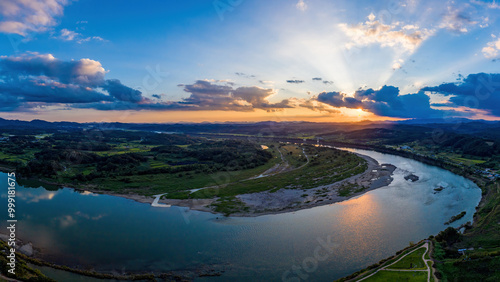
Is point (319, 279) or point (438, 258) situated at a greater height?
point (438, 258)

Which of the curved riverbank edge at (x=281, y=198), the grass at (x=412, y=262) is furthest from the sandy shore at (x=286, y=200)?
the grass at (x=412, y=262)

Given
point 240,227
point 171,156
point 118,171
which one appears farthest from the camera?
point 171,156

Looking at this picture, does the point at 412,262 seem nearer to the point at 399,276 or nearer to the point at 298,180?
the point at 399,276

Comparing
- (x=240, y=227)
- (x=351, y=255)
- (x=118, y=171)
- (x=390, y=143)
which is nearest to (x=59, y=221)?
(x=240, y=227)

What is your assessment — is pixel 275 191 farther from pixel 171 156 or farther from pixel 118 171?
pixel 171 156

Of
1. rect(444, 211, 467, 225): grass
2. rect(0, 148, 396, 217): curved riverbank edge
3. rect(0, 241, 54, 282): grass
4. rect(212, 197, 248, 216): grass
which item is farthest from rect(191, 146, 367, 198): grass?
rect(0, 241, 54, 282): grass
